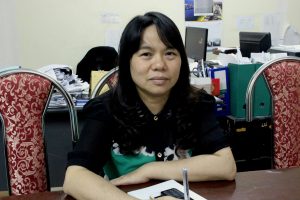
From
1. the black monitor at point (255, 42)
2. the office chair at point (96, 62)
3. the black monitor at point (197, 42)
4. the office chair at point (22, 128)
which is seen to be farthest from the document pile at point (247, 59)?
the office chair at point (22, 128)

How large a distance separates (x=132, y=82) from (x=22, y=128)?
0.45m

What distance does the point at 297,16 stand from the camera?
4.71m

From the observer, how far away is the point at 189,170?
114cm

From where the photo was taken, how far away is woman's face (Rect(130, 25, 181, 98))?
1199 mm

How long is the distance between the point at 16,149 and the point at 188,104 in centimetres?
65

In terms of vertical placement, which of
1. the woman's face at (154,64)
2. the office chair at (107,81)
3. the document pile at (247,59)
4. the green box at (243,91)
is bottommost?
the green box at (243,91)

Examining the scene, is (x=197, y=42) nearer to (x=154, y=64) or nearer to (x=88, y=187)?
(x=154, y=64)

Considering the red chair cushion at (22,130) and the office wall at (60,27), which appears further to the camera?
the office wall at (60,27)

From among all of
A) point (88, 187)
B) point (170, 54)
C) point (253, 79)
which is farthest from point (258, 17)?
point (88, 187)

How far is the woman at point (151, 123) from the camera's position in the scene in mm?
1154

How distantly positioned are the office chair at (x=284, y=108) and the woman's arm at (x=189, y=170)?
1.56 feet

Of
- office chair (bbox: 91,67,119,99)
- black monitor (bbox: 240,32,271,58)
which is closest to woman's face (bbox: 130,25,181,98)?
office chair (bbox: 91,67,119,99)

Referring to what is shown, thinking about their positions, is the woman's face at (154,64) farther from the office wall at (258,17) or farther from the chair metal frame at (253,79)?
the office wall at (258,17)

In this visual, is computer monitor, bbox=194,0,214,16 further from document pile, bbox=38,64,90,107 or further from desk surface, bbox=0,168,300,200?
desk surface, bbox=0,168,300,200
